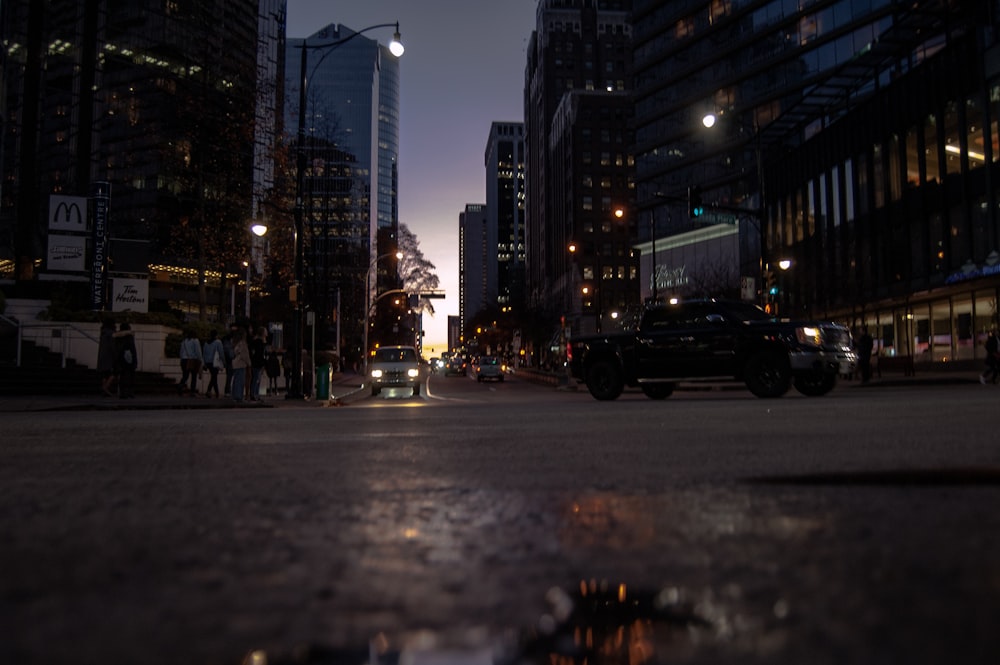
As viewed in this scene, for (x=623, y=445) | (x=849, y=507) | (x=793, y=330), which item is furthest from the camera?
(x=793, y=330)

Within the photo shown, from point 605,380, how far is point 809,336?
4331 mm

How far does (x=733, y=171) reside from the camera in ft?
209

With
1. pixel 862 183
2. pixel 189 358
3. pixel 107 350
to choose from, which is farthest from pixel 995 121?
pixel 107 350

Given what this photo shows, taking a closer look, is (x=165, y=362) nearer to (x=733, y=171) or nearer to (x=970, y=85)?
(x=970, y=85)

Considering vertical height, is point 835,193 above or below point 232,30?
below

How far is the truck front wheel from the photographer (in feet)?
54.6

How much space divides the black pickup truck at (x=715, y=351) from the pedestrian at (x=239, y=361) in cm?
830

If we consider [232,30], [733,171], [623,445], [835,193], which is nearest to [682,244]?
[733,171]

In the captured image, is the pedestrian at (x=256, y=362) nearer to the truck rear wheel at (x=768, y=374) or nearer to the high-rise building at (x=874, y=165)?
the truck rear wheel at (x=768, y=374)

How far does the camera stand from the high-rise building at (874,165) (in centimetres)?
3244

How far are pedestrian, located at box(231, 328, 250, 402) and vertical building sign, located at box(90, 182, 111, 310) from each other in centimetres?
1068

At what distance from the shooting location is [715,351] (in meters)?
15.7

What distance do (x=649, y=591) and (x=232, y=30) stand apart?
4054 cm

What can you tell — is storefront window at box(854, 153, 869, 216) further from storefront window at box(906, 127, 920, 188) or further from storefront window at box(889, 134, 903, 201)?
storefront window at box(906, 127, 920, 188)
